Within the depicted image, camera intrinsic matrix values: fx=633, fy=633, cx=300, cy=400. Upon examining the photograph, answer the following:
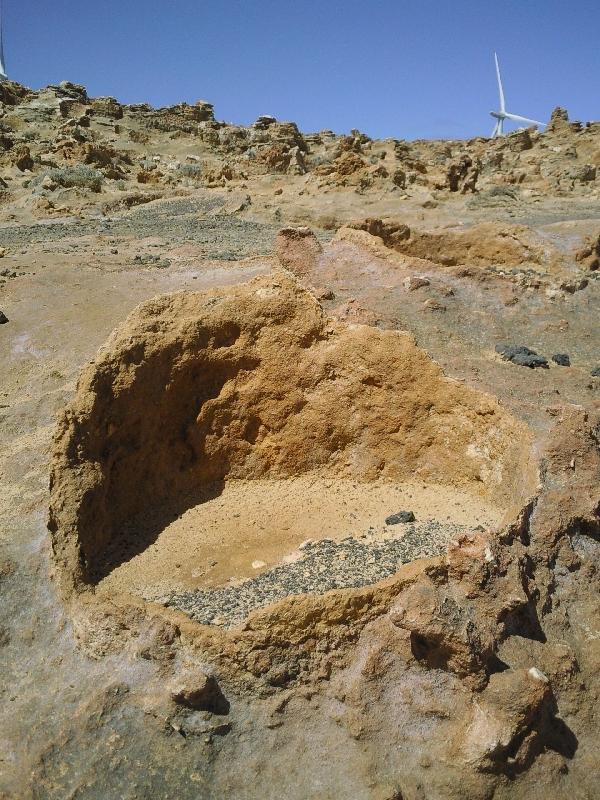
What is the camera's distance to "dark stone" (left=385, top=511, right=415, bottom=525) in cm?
621

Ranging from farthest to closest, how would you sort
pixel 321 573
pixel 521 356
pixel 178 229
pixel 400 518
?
pixel 178 229 → pixel 521 356 → pixel 400 518 → pixel 321 573

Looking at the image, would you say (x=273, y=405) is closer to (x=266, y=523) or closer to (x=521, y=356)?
(x=266, y=523)

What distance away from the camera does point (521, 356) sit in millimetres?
7918

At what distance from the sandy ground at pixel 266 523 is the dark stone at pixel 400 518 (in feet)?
0.23

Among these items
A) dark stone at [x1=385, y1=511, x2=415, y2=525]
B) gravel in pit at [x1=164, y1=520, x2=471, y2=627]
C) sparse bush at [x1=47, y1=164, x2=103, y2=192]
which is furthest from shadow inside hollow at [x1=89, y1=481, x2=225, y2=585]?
sparse bush at [x1=47, y1=164, x2=103, y2=192]

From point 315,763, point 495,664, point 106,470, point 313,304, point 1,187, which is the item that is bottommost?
point 315,763

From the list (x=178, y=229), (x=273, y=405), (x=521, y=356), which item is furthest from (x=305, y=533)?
(x=178, y=229)

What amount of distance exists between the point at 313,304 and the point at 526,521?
3373 mm

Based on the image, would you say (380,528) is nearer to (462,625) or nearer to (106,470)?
(462,625)

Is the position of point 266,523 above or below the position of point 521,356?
below

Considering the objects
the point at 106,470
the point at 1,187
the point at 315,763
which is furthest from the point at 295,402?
the point at 1,187

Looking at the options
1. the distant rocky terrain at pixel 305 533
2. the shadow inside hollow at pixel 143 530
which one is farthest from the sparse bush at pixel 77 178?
the shadow inside hollow at pixel 143 530

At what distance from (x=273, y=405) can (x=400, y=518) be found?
198cm

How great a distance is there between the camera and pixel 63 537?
562cm
